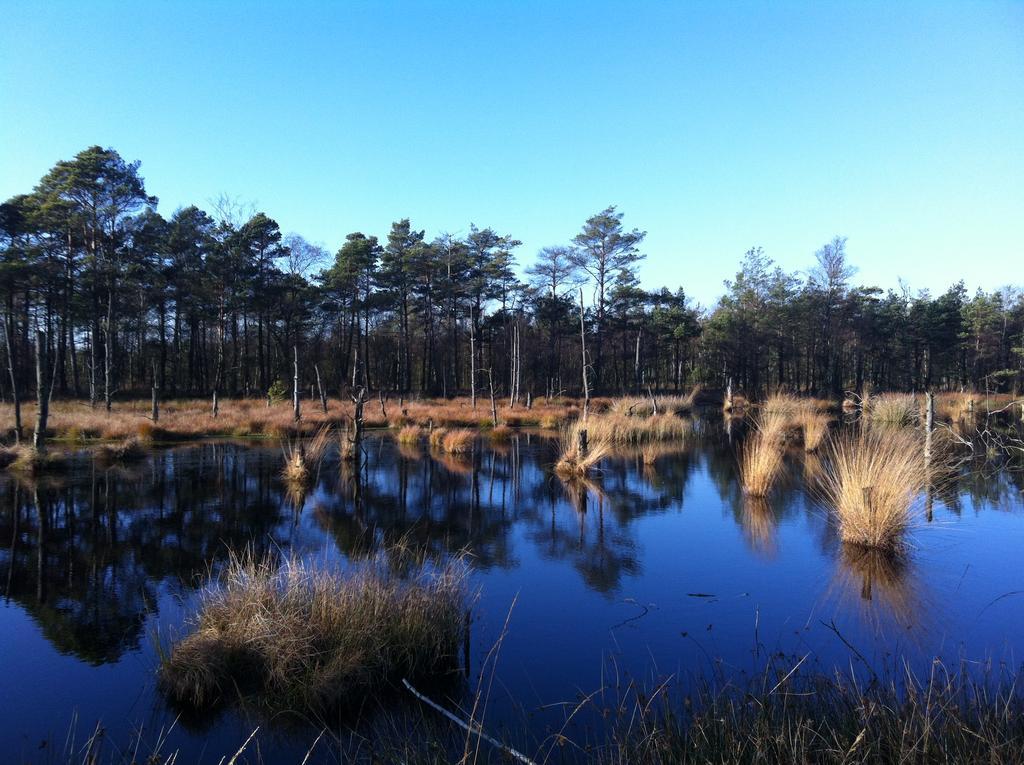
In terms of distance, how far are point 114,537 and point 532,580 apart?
19.6 feet

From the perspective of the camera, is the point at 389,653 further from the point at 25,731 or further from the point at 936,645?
the point at 936,645

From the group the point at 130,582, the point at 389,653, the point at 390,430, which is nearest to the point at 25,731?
the point at 389,653

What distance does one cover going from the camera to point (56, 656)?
16.5 feet

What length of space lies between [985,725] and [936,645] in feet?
7.53

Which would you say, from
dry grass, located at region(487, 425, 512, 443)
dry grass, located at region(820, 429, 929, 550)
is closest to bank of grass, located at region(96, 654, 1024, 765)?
dry grass, located at region(820, 429, 929, 550)

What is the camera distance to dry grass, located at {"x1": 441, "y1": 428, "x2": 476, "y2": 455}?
17922 millimetres

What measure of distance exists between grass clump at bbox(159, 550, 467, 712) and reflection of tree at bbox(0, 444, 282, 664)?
111 centimetres

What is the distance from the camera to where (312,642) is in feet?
15.0

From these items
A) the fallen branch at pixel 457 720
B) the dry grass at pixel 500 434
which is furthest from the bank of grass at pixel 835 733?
the dry grass at pixel 500 434

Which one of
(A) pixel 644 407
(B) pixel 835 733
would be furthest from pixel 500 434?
(B) pixel 835 733

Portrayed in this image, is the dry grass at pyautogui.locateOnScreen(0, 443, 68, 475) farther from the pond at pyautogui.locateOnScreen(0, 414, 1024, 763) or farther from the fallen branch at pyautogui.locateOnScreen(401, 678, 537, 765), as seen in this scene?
the fallen branch at pyautogui.locateOnScreen(401, 678, 537, 765)

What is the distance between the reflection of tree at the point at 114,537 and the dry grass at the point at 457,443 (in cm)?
549

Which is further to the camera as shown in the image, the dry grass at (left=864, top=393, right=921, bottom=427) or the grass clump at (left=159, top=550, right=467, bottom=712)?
the dry grass at (left=864, top=393, right=921, bottom=427)

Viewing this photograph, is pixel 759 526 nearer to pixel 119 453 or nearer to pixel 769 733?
pixel 769 733
